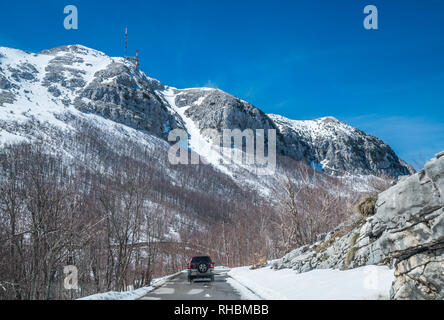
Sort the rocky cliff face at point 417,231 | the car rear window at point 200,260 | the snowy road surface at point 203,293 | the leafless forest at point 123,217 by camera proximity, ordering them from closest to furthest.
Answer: the rocky cliff face at point 417,231 < the snowy road surface at point 203,293 < the leafless forest at point 123,217 < the car rear window at point 200,260

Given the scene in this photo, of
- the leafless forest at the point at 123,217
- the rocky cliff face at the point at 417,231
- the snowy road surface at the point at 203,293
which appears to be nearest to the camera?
the rocky cliff face at the point at 417,231

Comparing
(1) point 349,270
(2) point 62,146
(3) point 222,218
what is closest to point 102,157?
(2) point 62,146

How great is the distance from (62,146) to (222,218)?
277ft

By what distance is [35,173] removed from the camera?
15406 millimetres

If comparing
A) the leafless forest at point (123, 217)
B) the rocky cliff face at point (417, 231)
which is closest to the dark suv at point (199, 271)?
the leafless forest at point (123, 217)

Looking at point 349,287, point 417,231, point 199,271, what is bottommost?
point 199,271

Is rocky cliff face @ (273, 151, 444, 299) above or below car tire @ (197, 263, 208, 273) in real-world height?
above

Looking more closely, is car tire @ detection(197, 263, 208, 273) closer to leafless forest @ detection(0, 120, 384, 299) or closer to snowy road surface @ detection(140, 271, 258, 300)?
snowy road surface @ detection(140, 271, 258, 300)

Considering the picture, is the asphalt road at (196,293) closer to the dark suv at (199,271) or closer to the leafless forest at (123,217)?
the dark suv at (199,271)

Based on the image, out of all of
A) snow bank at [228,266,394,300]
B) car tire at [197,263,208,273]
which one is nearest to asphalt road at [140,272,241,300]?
car tire at [197,263,208,273]

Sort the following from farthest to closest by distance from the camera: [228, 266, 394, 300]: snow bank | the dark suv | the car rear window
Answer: the car rear window < the dark suv < [228, 266, 394, 300]: snow bank

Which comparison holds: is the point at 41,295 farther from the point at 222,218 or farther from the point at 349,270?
the point at 222,218

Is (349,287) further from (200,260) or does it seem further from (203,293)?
(200,260)

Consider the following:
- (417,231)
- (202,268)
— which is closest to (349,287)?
(417,231)
